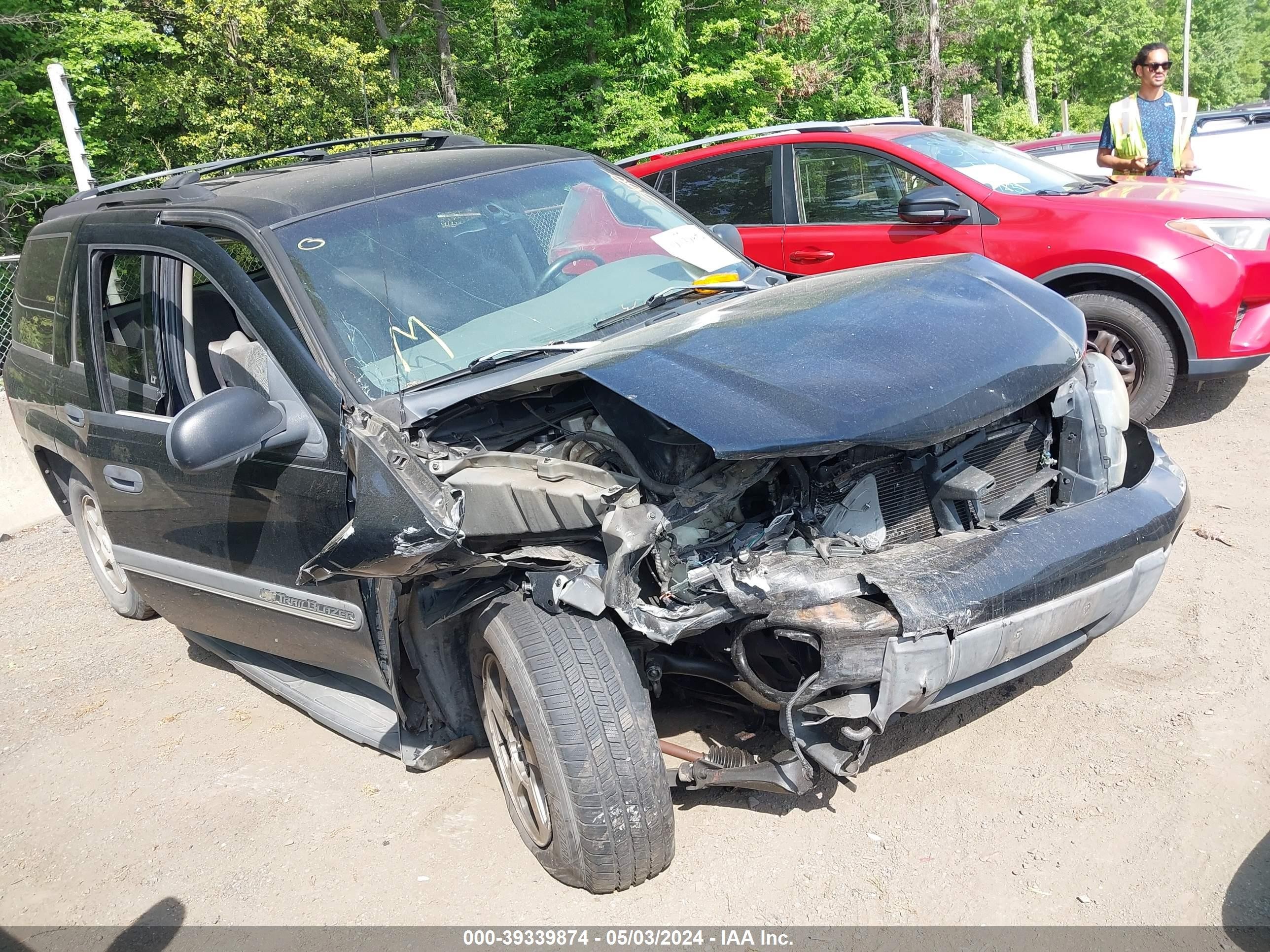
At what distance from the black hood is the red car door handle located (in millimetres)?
3001

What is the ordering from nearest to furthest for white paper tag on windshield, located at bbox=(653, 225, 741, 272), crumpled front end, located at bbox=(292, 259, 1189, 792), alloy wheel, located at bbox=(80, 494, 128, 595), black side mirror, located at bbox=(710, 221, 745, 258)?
crumpled front end, located at bbox=(292, 259, 1189, 792) < white paper tag on windshield, located at bbox=(653, 225, 741, 272) < black side mirror, located at bbox=(710, 221, 745, 258) < alloy wheel, located at bbox=(80, 494, 128, 595)

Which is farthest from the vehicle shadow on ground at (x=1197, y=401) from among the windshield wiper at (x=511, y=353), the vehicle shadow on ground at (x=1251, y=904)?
the windshield wiper at (x=511, y=353)

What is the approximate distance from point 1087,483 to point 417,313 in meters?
2.20

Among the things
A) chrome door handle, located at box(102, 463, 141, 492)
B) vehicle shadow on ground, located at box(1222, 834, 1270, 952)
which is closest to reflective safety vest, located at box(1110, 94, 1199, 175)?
vehicle shadow on ground, located at box(1222, 834, 1270, 952)

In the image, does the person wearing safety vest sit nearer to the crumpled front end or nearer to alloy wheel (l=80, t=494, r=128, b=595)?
the crumpled front end

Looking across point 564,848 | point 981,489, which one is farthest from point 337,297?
point 981,489

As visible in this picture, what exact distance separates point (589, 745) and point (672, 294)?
171 centimetres

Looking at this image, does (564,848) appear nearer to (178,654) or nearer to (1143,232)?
(178,654)

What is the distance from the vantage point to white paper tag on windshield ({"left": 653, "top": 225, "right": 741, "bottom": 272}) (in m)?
3.91

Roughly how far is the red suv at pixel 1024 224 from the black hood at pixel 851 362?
2459 mm

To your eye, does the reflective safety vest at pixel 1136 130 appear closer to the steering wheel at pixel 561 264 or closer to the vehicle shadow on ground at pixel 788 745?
the vehicle shadow on ground at pixel 788 745

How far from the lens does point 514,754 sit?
2934mm

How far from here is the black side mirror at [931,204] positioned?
575 centimetres

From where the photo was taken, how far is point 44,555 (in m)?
6.43
